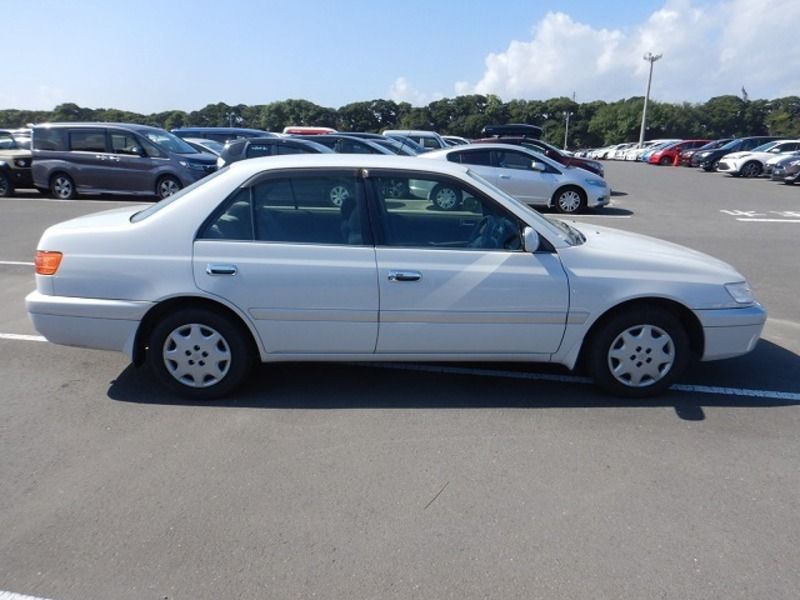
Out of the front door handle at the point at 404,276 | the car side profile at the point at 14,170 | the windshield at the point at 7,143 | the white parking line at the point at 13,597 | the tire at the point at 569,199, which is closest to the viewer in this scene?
the white parking line at the point at 13,597

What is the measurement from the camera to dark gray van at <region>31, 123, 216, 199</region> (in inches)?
544

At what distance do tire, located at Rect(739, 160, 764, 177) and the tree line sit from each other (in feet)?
139

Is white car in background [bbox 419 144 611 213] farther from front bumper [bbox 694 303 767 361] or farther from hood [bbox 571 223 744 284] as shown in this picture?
front bumper [bbox 694 303 767 361]

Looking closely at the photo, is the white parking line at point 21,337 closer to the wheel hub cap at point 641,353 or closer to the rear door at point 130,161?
the wheel hub cap at point 641,353

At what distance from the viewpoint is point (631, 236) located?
4.66 meters

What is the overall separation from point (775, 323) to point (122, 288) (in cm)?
577

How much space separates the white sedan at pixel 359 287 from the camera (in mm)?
3814

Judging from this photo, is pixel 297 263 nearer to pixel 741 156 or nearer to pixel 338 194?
pixel 338 194

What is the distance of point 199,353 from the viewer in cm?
393

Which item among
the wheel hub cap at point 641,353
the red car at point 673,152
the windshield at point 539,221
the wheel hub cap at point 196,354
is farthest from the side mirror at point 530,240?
the red car at point 673,152

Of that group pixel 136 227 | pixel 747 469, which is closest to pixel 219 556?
pixel 136 227

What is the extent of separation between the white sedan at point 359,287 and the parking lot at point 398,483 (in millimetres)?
368

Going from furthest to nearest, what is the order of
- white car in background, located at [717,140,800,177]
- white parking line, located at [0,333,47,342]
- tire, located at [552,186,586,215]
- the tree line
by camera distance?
the tree line < white car in background, located at [717,140,800,177] < tire, located at [552,186,586,215] < white parking line, located at [0,333,47,342]

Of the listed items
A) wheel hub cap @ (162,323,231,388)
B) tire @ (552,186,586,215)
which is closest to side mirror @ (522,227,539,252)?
wheel hub cap @ (162,323,231,388)
